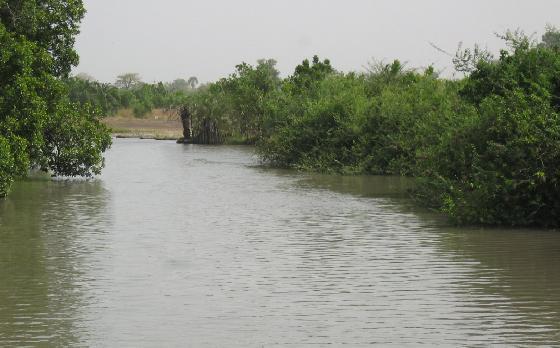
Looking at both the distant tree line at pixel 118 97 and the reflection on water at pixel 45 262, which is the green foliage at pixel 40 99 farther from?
the distant tree line at pixel 118 97

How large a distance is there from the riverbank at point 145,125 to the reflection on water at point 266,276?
7049cm

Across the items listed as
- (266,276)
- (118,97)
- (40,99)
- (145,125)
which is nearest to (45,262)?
(266,276)

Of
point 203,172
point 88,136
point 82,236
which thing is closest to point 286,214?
point 82,236

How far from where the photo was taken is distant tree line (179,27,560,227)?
19.2 metres

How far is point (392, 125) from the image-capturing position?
127 feet

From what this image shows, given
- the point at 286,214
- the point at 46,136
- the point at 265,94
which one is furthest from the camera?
the point at 265,94

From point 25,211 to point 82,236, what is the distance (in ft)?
18.2

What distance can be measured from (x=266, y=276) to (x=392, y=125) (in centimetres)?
2516

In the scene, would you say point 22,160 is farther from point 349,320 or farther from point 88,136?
point 349,320

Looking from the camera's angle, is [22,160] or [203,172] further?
[203,172]

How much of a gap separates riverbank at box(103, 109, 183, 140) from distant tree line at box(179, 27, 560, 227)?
39.9 m

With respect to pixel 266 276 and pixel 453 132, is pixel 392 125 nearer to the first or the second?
pixel 453 132

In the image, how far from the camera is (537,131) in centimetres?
1905

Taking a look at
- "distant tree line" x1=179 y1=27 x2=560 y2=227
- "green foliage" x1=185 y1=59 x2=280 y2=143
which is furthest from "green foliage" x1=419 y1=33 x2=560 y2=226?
"green foliage" x1=185 y1=59 x2=280 y2=143
